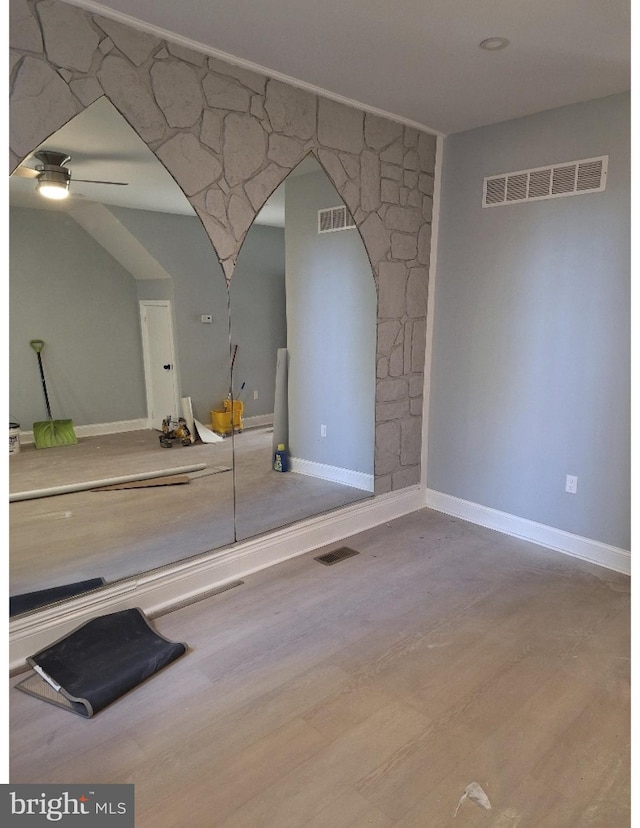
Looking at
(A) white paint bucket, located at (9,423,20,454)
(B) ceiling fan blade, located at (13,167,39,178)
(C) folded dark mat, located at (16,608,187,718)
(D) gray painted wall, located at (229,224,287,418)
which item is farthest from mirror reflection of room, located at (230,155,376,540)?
(A) white paint bucket, located at (9,423,20,454)

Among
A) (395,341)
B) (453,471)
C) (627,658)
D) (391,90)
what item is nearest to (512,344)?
(395,341)

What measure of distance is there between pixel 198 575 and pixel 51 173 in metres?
1.90

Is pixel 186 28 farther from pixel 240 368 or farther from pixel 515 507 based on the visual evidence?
pixel 515 507

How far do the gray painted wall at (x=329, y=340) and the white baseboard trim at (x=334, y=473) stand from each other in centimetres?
A: 3

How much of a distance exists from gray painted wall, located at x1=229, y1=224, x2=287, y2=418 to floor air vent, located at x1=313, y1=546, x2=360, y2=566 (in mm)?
895

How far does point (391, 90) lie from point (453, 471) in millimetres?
2335

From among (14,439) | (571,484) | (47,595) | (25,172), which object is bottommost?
(47,595)

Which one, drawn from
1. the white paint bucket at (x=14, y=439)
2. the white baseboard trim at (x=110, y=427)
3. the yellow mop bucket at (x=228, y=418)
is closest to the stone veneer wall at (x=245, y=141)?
the yellow mop bucket at (x=228, y=418)

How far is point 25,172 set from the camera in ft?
6.75

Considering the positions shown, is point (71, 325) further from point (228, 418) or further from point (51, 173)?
point (228, 418)

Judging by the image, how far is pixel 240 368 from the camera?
297 centimetres

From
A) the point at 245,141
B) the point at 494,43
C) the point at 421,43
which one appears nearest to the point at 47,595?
the point at 245,141

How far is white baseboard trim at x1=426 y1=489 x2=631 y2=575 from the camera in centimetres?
301

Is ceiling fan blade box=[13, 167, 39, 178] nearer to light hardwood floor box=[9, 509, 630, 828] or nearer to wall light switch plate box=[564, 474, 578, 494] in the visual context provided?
light hardwood floor box=[9, 509, 630, 828]
